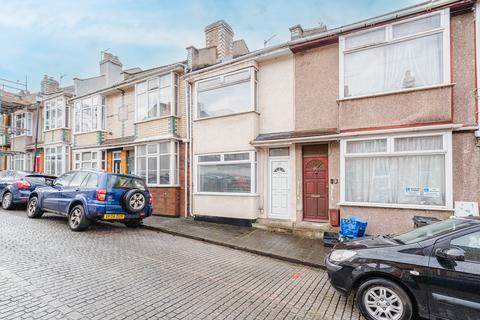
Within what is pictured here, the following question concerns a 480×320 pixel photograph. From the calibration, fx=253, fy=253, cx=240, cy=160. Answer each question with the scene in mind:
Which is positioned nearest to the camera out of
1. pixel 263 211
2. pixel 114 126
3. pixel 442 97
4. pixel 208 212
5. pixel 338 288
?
pixel 338 288

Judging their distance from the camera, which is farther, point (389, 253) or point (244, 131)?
point (244, 131)

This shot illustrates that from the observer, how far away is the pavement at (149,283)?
3484 millimetres

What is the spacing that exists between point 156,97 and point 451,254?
469 inches

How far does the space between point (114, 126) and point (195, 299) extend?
12.7 meters

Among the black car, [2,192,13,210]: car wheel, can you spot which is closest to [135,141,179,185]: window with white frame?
[2,192,13,210]: car wheel

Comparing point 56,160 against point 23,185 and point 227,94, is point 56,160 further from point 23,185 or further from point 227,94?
point 227,94

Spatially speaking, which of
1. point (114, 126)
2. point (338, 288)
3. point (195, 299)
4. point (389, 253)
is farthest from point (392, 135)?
point (114, 126)

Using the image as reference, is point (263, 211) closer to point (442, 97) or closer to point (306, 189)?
point (306, 189)

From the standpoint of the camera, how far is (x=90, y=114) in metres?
14.8

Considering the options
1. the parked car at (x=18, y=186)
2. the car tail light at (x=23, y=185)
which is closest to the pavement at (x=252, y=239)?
the parked car at (x=18, y=186)

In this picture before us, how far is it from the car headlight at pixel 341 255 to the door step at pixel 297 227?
3.74 meters

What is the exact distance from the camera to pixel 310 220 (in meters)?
8.52

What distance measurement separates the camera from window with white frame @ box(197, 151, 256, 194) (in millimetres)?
9398

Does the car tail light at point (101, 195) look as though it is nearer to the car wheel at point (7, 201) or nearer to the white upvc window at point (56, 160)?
the car wheel at point (7, 201)
